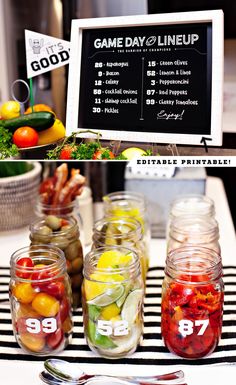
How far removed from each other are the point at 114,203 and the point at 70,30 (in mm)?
555

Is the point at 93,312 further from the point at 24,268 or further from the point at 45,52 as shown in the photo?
the point at 45,52

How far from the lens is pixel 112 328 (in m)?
0.94

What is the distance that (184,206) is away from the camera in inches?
54.9

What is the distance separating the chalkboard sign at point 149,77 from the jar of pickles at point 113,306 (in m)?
0.25

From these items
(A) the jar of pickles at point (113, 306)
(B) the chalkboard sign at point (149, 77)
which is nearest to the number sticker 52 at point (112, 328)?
(A) the jar of pickles at point (113, 306)

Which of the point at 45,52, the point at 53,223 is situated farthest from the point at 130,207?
the point at 45,52

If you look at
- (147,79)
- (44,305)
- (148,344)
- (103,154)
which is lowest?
(148,344)

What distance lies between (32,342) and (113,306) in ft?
0.55

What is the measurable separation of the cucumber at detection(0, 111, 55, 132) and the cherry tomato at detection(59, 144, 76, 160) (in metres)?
0.05

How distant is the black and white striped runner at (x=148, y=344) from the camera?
0.95m

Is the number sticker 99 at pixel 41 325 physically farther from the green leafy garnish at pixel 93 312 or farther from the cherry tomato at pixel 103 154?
the cherry tomato at pixel 103 154

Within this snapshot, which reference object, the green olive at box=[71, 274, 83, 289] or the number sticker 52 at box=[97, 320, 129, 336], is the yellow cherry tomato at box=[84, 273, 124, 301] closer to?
the number sticker 52 at box=[97, 320, 129, 336]

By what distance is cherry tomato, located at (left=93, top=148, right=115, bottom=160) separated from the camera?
903 millimetres

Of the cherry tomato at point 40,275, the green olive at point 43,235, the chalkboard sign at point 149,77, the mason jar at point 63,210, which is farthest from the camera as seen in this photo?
the mason jar at point 63,210
